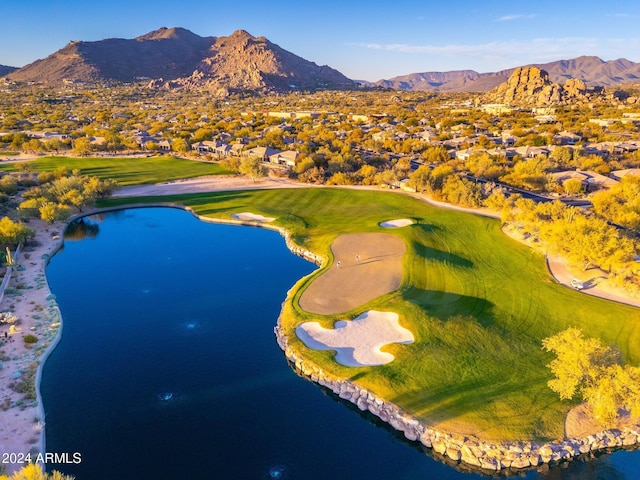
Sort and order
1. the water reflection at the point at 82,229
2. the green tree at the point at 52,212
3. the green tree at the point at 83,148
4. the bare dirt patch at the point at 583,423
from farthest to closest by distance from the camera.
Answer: the green tree at the point at 83,148
the water reflection at the point at 82,229
the green tree at the point at 52,212
the bare dirt patch at the point at 583,423

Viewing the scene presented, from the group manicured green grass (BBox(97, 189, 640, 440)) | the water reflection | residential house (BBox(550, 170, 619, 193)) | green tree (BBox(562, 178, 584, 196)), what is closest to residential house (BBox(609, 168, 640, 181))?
residential house (BBox(550, 170, 619, 193))

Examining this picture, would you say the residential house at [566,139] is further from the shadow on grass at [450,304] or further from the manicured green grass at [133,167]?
the shadow on grass at [450,304]

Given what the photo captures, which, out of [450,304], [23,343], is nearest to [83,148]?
[23,343]

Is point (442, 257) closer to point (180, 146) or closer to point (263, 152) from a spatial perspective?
point (263, 152)

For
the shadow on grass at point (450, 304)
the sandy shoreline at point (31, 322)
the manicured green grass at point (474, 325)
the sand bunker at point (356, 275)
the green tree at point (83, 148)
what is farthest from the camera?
the green tree at point (83, 148)

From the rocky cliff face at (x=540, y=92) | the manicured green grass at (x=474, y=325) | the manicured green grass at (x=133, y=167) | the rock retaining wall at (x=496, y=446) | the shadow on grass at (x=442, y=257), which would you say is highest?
the rocky cliff face at (x=540, y=92)

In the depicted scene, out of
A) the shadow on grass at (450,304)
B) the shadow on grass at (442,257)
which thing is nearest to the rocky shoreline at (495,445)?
the shadow on grass at (450,304)
